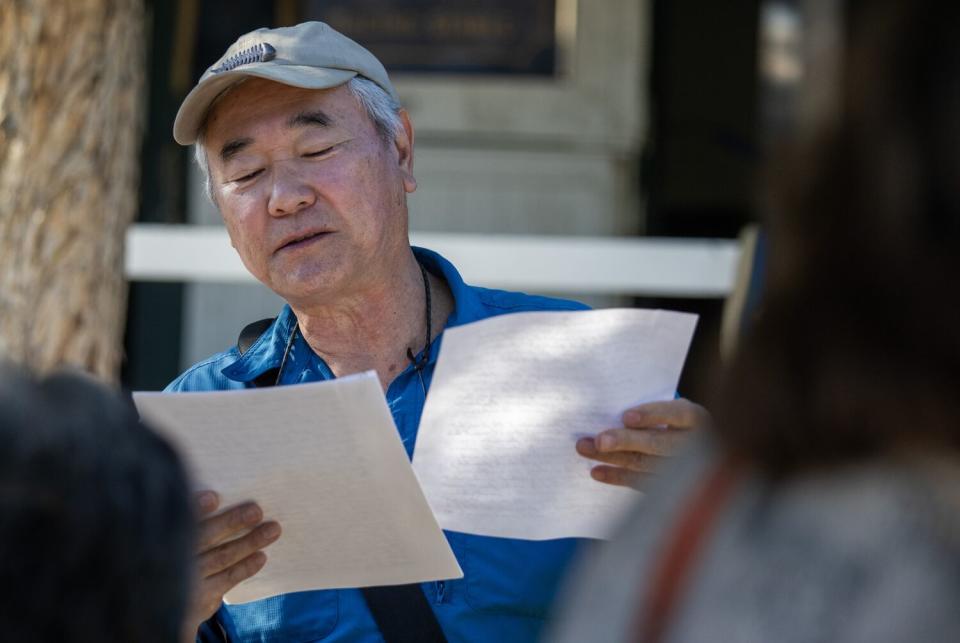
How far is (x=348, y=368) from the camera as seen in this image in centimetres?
259

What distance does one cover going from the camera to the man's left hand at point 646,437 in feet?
6.46

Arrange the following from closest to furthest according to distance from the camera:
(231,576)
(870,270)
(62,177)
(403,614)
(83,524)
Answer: (870,270), (83,524), (231,576), (403,614), (62,177)

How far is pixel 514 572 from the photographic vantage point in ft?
7.60

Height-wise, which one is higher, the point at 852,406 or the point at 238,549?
the point at 852,406

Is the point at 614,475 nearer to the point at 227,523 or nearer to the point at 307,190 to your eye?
the point at 227,523

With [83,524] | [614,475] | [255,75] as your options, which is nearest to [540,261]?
[255,75]

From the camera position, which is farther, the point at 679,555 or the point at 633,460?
the point at 633,460

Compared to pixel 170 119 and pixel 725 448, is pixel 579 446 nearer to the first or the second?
pixel 725 448

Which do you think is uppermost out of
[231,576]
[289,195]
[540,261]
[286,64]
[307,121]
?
[286,64]

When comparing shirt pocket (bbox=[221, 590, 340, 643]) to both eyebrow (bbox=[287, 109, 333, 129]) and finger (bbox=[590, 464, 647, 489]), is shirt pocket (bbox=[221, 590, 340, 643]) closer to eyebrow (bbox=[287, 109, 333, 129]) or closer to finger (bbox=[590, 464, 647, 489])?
finger (bbox=[590, 464, 647, 489])

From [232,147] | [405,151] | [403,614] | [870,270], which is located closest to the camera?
[870,270]

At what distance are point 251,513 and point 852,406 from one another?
4.01 ft

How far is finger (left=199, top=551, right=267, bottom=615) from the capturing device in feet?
6.69

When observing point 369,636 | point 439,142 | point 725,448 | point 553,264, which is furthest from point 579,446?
point 439,142
